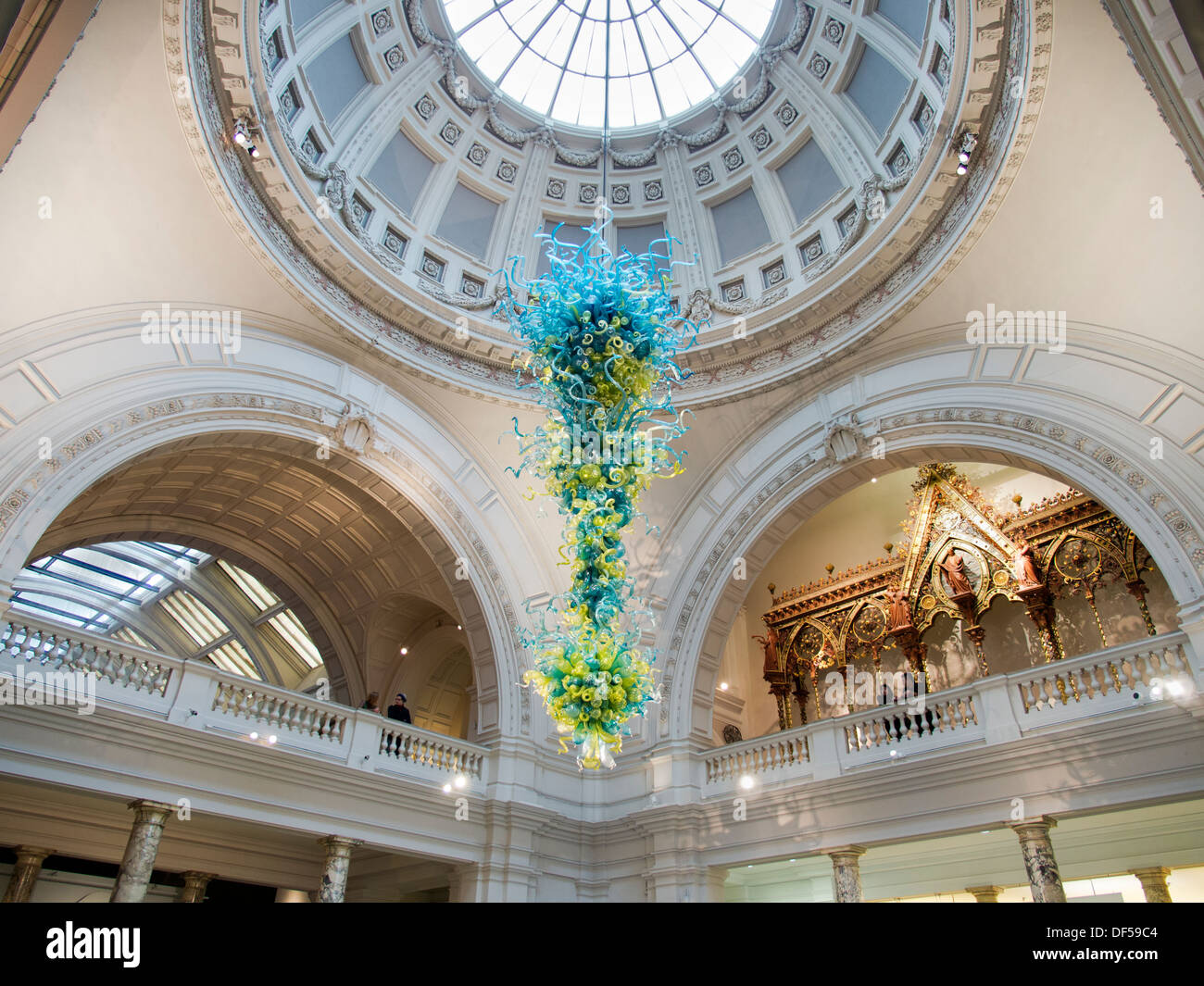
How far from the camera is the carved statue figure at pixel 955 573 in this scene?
12602 millimetres

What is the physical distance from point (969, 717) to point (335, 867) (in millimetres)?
8158

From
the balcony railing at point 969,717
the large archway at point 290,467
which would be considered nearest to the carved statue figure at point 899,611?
the balcony railing at point 969,717

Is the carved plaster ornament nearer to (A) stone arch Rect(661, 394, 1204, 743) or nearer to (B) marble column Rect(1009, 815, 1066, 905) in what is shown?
(A) stone arch Rect(661, 394, 1204, 743)

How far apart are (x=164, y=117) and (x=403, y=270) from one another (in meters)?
4.47

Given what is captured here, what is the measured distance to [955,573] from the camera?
12.7 meters

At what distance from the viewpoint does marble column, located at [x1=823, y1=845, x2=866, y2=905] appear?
9875 millimetres

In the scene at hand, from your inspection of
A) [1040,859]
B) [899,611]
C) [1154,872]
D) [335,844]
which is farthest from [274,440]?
[1154,872]

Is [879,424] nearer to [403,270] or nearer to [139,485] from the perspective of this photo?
[403,270]

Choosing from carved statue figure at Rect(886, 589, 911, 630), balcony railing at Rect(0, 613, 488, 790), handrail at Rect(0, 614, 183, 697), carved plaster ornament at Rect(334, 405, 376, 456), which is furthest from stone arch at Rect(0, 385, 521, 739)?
carved statue figure at Rect(886, 589, 911, 630)

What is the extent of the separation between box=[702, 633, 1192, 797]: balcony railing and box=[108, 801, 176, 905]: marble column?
23.8 feet

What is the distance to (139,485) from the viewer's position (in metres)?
13.6

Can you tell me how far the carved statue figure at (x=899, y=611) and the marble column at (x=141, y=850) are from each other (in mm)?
10806

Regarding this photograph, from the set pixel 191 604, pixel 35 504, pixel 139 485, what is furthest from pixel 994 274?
pixel 191 604

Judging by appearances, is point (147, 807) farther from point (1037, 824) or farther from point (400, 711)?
point (1037, 824)
